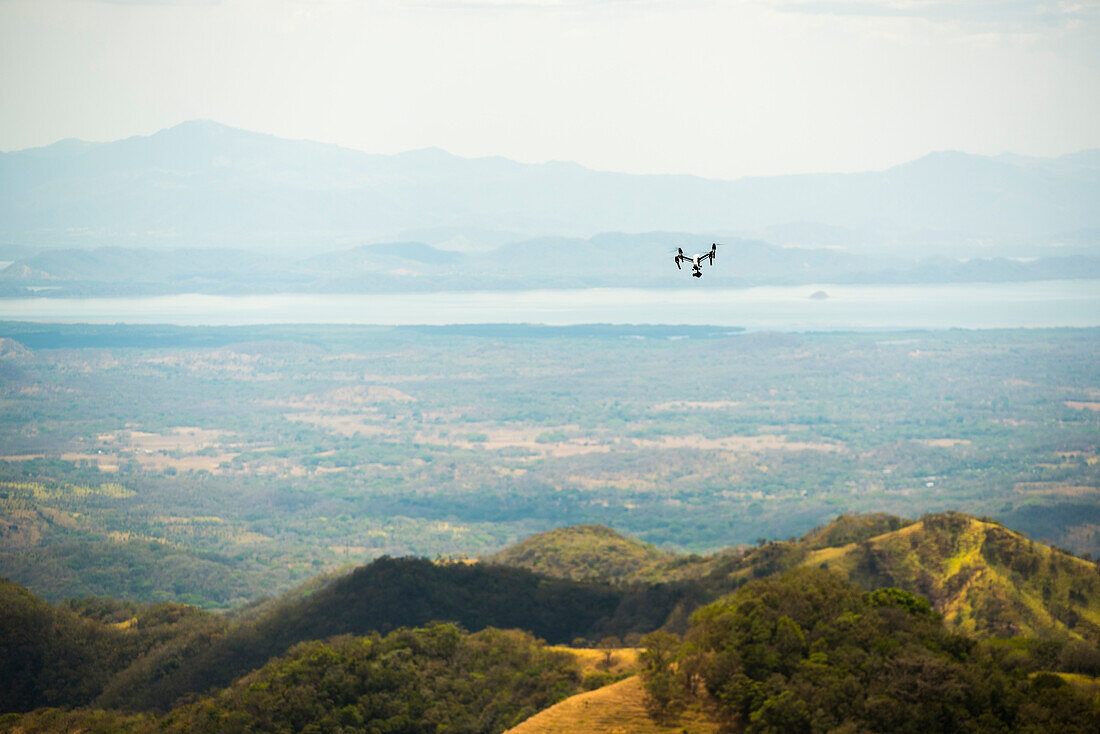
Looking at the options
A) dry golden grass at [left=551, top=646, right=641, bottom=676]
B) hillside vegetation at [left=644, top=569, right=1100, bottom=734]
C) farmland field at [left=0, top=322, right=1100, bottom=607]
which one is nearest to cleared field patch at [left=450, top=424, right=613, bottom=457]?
farmland field at [left=0, top=322, right=1100, bottom=607]

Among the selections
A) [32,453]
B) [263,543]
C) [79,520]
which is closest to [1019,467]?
[263,543]

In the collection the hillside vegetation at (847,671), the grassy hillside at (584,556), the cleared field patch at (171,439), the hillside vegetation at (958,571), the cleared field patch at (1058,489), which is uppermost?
the hillside vegetation at (847,671)

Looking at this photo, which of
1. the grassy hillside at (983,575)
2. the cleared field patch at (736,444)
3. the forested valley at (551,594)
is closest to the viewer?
the forested valley at (551,594)

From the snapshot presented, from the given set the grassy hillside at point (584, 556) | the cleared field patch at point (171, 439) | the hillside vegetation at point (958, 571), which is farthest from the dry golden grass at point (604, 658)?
the cleared field patch at point (171, 439)

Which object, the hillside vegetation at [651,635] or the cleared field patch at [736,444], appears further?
the cleared field patch at [736,444]

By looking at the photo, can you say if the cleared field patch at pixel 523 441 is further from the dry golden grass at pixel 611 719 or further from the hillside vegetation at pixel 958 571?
the dry golden grass at pixel 611 719

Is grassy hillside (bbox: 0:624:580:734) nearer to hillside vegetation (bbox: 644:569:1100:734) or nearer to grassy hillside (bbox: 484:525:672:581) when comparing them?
hillside vegetation (bbox: 644:569:1100:734)

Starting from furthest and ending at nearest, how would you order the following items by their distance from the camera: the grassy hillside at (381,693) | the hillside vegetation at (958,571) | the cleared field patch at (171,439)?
1. the cleared field patch at (171,439)
2. the hillside vegetation at (958,571)
3. the grassy hillside at (381,693)

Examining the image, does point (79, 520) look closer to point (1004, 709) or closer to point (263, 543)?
point (263, 543)

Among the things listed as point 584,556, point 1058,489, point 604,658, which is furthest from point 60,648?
point 1058,489

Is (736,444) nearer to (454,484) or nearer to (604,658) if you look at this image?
(454,484)

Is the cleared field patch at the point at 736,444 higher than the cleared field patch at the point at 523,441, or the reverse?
the cleared field patch at the point at 736,444
